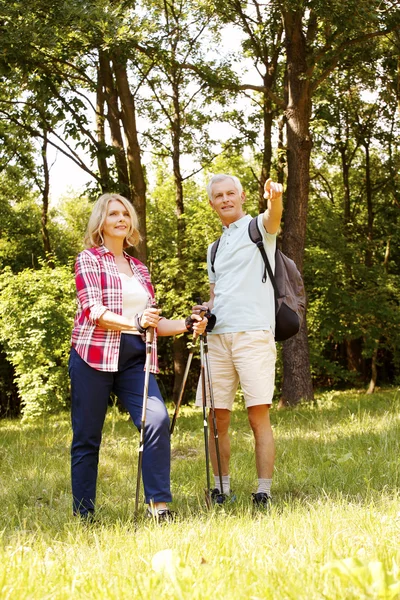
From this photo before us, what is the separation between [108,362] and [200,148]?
50.2 ft

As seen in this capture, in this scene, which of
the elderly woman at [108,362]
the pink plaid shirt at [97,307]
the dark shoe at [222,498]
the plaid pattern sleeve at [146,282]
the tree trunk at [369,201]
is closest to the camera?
the elderly woman at [108,362]

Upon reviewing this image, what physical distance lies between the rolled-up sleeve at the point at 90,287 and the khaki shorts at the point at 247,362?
0.97m

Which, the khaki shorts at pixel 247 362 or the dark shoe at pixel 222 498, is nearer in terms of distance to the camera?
the dark shoe at pixel 222 498

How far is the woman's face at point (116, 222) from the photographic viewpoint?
4477 mm

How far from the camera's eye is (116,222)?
4473 mm

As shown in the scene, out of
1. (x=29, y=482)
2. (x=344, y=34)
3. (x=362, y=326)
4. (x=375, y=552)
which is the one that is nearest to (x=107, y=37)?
(x=344, y=34)

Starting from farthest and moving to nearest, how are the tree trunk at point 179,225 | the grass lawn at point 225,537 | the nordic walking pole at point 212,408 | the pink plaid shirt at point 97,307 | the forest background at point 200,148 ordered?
the tree trunk at point 179,225, the forest background at point 200,148, the nordic walking pole at point 212,408, the pink plaid shirt at point 97,307, the grass lawn at point 225,537

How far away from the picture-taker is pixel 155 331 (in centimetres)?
428

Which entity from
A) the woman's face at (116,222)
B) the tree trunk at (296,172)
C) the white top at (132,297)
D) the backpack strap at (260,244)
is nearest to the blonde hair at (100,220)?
the woman's face at (116,222)

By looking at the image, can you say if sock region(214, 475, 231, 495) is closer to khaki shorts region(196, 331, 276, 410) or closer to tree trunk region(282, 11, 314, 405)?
khaki shorts region(196, 331, 276, 410)

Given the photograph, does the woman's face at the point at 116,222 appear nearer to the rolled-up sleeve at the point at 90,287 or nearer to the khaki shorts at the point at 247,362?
the rolled-up sleeve at the point at 90,287

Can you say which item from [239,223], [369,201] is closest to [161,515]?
[239,223]

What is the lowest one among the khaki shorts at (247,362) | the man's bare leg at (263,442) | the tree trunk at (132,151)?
the man's bare leg at (263,442)

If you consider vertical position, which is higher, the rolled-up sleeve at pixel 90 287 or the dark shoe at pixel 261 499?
the rolled-up sleeve at pixel 90 287
